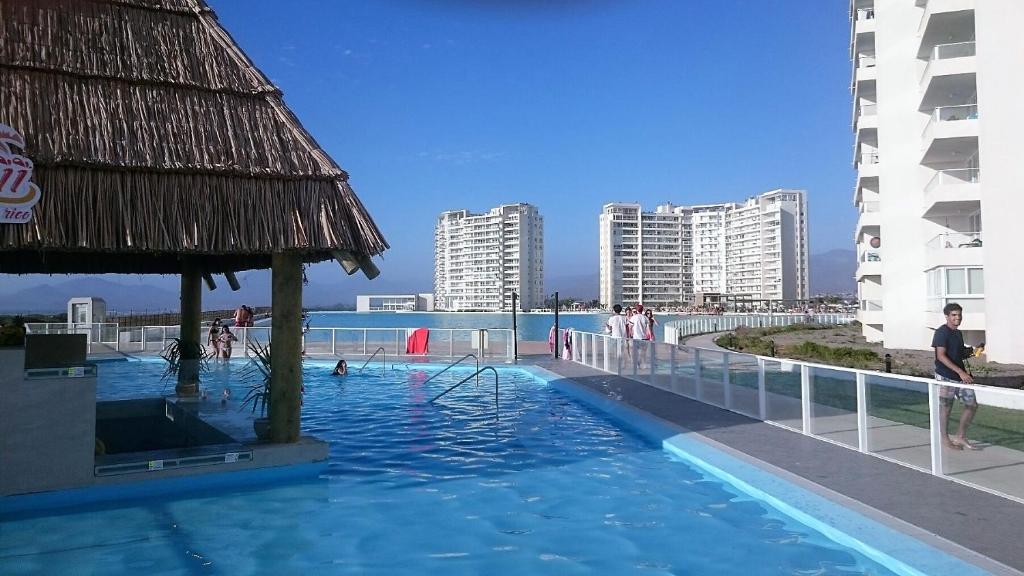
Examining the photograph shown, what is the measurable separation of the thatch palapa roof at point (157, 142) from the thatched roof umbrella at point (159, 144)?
0.01m

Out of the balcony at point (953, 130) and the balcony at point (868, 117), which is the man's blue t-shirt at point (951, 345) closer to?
the balcony at point (953, 130)

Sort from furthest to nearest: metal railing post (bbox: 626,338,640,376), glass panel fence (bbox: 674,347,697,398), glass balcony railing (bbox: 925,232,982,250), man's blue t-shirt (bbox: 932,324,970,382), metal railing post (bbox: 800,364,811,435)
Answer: glass balcony railing (bbox: 925,232,982,250), metal railing post (bbox: 626,338,640,376), glass panel fence (bbox: 674,347,697,398), metal railing post (bbox: 800,364,811,435), man's blue t-shirt (bbox: 932,324,970,382)

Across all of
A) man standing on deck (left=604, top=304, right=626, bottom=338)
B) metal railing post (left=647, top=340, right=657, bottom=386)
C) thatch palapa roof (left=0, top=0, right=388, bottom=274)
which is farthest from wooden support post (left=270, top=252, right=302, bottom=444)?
man standing on deck (left=604, top=304, right=626, bottom=338)

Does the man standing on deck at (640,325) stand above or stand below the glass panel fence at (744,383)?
above

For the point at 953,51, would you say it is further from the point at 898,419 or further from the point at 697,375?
the point at 898,419

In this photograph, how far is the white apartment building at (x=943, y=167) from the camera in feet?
69.1

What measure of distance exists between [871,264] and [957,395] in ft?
130

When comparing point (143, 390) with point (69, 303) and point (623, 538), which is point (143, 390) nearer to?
point (623, 538)

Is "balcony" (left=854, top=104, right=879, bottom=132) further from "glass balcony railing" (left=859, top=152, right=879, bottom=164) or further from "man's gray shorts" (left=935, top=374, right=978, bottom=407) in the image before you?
"man's gray shorts" (left=935, top=374, right=978, bottom=407)

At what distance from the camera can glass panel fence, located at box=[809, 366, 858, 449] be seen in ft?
27.3

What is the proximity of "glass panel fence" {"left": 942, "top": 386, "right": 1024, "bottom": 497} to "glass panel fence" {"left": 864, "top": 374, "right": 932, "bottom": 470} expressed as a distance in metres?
0.30

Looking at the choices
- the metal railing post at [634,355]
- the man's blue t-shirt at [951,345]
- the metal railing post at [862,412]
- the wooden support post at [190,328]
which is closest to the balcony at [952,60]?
the metal railing post at [634,355]

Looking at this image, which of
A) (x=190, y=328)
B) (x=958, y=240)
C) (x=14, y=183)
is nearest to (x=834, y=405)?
(x=14, y=183)

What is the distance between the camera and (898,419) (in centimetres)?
760
